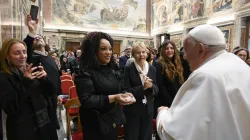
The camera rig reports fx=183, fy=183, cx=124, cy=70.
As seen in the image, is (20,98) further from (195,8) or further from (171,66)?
(195,8)

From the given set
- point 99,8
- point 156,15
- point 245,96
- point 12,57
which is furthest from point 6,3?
point 156,15

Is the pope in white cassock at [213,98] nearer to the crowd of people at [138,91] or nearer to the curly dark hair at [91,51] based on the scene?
the crowd of people at [138,91]

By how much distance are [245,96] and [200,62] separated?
14.8 inches

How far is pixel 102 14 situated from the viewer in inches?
717

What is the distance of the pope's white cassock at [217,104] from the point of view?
1193 millimetres

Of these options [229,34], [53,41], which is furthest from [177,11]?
[53,41]

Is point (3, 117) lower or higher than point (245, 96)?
lower

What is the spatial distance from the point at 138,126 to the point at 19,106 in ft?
5.30

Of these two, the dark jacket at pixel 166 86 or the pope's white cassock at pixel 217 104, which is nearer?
the pope's white cassock at pixel 217 104

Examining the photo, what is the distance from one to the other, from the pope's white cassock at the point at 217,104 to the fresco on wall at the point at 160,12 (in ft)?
54.5

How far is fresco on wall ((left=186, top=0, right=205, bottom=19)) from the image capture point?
12.7 metres

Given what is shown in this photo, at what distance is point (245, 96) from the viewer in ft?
4.05

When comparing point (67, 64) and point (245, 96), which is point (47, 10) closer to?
point (67, 64)

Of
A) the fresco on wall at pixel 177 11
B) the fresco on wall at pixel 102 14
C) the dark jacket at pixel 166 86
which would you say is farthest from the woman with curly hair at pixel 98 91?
the fresco on wall at pixel 102 14
